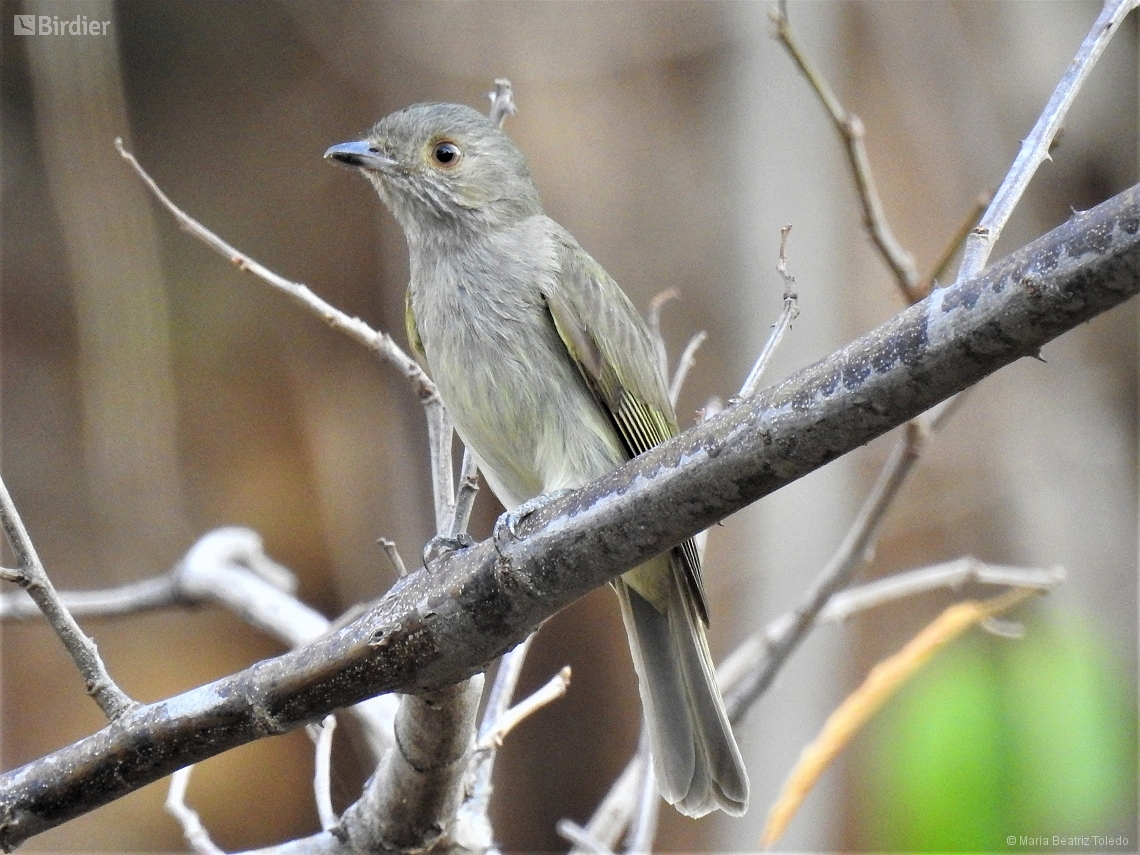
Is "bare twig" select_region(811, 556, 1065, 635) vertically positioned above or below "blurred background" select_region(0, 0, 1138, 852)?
below

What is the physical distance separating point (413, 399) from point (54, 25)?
2356 millimetres

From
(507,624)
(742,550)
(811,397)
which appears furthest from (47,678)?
(811,397)

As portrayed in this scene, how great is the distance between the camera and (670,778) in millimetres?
2693

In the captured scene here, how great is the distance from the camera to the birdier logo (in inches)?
203

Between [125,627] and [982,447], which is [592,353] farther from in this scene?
[982,447]

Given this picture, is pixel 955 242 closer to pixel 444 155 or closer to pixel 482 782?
pixel 444 155

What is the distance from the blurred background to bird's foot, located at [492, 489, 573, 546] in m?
2.94

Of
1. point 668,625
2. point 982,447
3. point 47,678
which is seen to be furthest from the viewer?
point 982,447

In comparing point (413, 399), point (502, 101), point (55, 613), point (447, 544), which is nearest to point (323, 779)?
point (447, 544)

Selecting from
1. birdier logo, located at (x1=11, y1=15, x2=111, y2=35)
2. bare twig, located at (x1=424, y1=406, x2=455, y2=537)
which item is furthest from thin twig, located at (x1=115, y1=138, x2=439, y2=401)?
birdier logo, located at (x1=11, y1=15, x2=111, y2=35)

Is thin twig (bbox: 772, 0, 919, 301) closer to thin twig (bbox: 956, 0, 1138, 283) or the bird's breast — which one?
thin twig (bbox: 956, 0, 1138, 283)

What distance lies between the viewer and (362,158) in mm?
3133

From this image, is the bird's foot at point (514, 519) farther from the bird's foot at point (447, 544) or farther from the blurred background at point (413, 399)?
the blurred background at point (413, 399)

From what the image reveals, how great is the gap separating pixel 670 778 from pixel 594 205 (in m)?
4.21
